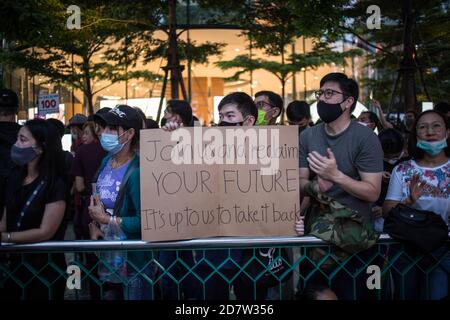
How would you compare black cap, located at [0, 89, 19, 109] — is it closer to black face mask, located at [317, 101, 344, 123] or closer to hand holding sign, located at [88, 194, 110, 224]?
hand holding sign, located at [88, 194, 110, 224]

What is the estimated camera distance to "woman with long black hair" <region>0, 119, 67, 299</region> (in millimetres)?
3387

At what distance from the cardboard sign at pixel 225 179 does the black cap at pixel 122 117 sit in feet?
2.13

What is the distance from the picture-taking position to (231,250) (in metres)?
3.37

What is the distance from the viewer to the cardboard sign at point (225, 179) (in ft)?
10.5

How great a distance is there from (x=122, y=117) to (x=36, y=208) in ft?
2.77

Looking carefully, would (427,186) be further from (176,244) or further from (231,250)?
(176,244)

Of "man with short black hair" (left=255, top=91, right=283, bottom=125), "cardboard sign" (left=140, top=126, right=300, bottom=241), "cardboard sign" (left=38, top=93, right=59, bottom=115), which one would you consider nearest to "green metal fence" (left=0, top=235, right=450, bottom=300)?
"cardboard sign" (left=140, top=126, right=300, bottom=241)

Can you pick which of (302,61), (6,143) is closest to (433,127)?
(6,143)

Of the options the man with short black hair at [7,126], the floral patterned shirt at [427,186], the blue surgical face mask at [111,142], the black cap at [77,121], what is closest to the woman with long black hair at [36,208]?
the blue surgical face mask at [111,142]
